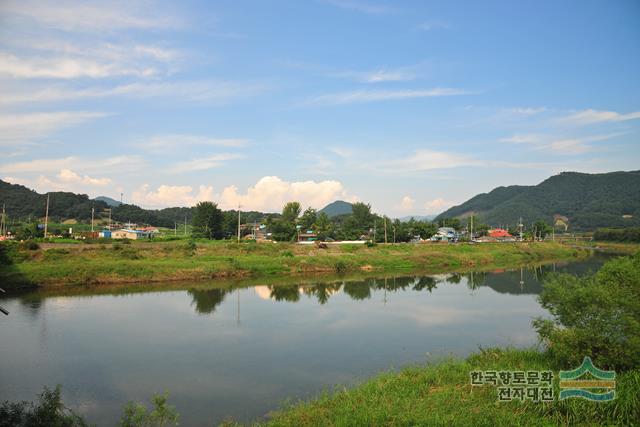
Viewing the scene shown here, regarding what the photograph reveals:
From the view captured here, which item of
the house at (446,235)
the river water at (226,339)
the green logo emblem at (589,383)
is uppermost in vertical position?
the house at (446,235)

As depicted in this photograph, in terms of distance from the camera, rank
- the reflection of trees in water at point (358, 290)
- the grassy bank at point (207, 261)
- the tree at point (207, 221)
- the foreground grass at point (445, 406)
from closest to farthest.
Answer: the foreground grass at point (445, 406) → the reflection of trees in water at point (358, 290) → the grassy bank at point (207, 261) → the tree at point (207, 221)

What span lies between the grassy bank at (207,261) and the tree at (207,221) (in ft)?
54.4

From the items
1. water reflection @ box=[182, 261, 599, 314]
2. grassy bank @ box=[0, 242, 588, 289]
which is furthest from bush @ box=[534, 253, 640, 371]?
grassy bank @ box=[0, 242, 588, 289]

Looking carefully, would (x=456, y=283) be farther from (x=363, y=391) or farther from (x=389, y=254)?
(x=363, y=391)

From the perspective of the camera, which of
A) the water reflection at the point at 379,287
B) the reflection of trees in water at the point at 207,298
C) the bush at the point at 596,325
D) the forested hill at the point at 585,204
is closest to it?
the bush at the point at 596,325

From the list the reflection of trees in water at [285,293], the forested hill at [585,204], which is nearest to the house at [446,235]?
the reflection of trees in water at [285,293]

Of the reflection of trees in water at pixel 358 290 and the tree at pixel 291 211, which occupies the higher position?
the tree at pixel 291 211

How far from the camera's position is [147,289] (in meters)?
26.6

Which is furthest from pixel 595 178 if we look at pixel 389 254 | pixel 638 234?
pixel 389 254

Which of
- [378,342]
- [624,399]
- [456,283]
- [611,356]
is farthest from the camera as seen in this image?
[456,283]

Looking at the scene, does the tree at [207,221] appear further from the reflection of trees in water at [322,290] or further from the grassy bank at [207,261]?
the reflection of trees in water at [322,290]

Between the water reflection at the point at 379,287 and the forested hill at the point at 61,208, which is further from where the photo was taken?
the forested hill at the point at 61,208

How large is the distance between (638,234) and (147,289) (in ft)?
267

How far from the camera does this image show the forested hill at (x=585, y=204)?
138138 mm
